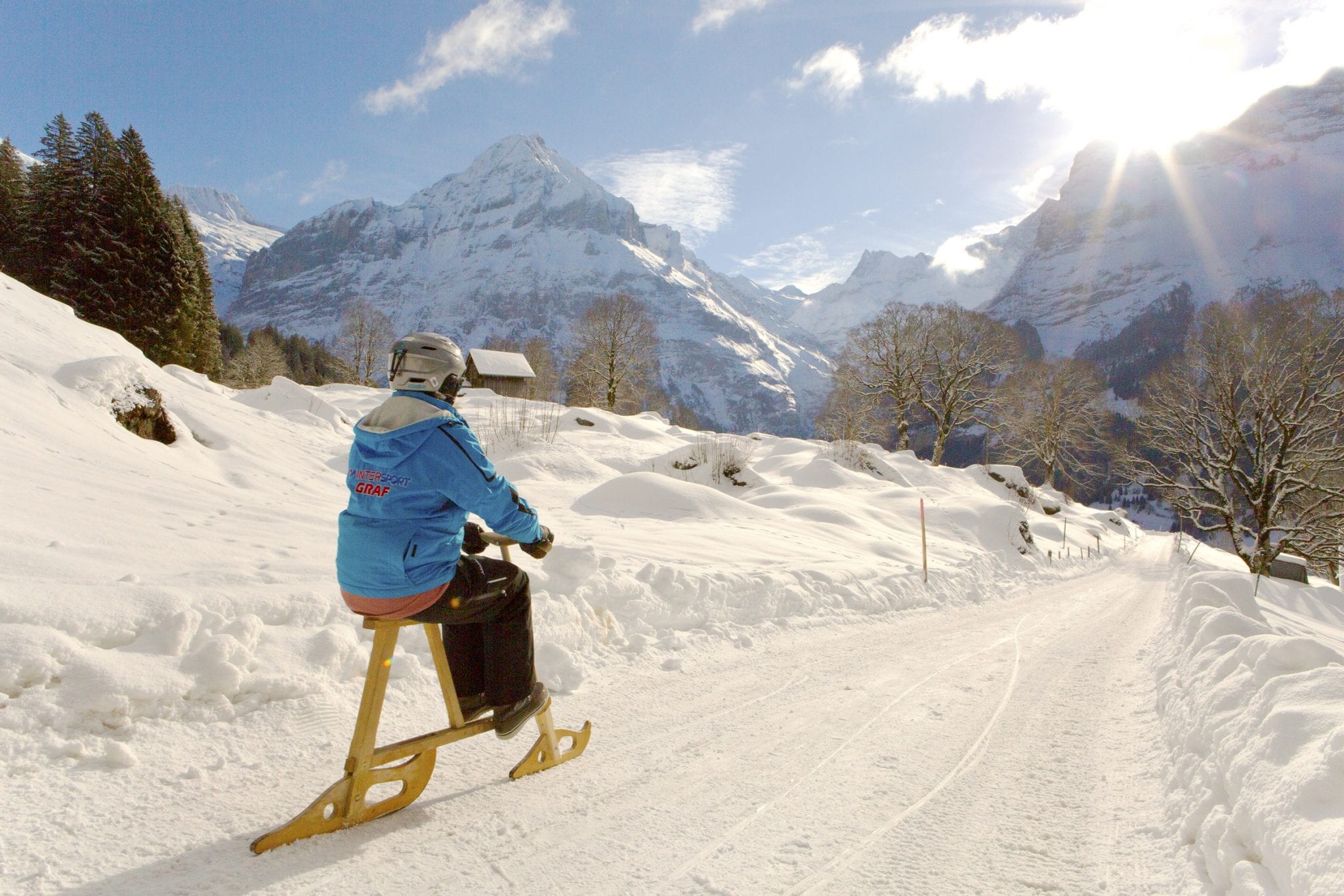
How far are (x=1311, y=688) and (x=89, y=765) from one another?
17.7 feet

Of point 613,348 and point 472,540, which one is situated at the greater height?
point 613,348

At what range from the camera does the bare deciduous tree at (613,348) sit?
4244 centimetres

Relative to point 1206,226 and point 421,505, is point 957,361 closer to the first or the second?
point 421,505

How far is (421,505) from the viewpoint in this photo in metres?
2.39

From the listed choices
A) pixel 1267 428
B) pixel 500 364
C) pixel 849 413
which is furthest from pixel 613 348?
pixel 1267 428

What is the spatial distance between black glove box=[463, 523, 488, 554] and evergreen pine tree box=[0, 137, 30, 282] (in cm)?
3939

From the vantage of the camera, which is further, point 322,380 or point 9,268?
point 322,380

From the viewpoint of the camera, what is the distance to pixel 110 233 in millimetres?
25953

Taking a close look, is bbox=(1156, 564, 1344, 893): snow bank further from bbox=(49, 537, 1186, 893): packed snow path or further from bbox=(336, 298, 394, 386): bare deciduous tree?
bbox=(336, 298, 394, 386): bare deciduous tree

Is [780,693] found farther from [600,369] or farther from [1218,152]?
[1218,152]

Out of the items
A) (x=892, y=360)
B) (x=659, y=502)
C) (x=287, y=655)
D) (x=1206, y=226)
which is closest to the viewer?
(x=287, y=655)

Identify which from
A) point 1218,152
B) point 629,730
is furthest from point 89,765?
point 1218,152

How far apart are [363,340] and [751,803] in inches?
2255

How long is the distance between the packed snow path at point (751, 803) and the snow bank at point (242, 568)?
14.8 inches
